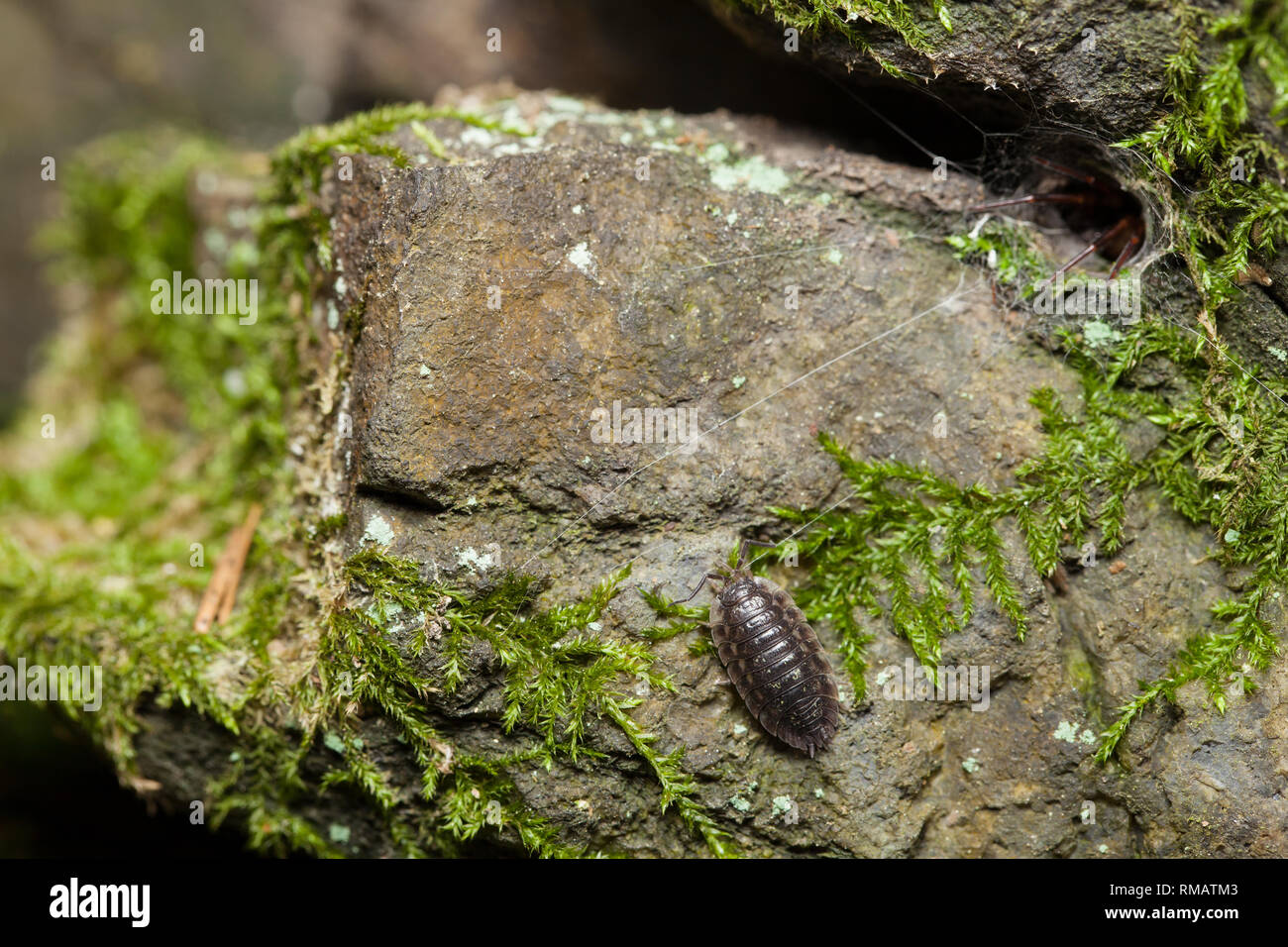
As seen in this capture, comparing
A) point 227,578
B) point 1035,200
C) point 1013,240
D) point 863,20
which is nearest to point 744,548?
point 1013,240

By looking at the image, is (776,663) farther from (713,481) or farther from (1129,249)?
(1129,249)

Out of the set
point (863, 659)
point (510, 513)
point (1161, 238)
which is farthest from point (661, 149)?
point (863, 659)

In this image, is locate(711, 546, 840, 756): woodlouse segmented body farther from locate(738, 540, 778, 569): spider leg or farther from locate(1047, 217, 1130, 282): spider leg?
locate(1047, 217, 1130, 282): spider leg

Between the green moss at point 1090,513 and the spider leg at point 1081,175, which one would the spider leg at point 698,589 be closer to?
the green moss at point 1090,513

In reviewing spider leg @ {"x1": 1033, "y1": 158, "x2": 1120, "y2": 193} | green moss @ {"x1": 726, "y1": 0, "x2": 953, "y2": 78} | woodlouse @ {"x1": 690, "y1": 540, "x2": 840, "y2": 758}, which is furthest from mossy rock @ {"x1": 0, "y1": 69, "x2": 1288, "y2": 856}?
green moss @ {"x1": 726, "y1": 0, "x2": 953, "y2": 78}

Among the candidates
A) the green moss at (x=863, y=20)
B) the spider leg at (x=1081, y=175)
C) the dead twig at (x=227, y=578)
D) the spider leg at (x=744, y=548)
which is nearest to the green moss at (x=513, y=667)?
the spider leg at (x=744, y=548)

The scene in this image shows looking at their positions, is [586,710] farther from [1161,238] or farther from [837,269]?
[1161,238]
